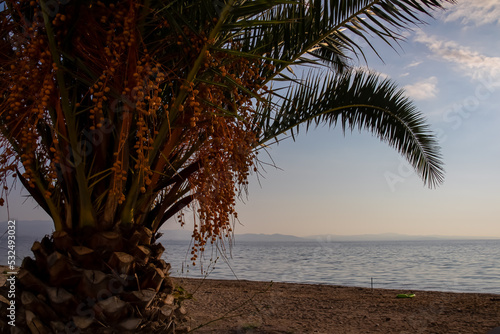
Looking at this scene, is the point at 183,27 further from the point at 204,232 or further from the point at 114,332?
the point at 114,332

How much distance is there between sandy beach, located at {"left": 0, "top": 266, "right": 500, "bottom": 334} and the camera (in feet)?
15.5

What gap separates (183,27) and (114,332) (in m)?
1.96

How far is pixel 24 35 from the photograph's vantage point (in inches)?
105

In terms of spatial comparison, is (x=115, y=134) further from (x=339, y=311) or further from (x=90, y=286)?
(x=339, y=311)

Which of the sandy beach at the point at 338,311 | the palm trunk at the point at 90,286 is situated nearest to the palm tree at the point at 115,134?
the palm trunk at the point at 90,286

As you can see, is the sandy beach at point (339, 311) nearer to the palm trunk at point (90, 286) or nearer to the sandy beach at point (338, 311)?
the sandy beach at point (338, 311)

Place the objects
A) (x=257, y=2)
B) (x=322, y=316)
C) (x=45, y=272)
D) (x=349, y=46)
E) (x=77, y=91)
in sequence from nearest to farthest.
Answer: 1. (x=257, y=2)
2. (x=45, y=272)
3. (x=77, y=91)
4. (x=349, y=46)
5. (x=322, y=316)

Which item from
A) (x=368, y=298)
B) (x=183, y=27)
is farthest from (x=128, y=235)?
(x=368, y=298)

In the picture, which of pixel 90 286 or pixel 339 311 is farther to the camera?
pixel 339 311

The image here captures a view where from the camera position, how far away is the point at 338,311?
19.0ft

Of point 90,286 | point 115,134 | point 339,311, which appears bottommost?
point 339,311

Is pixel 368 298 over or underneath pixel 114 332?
underneath

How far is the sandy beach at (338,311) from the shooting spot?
15.5 ft

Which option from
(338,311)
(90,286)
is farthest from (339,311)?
(90,286)
